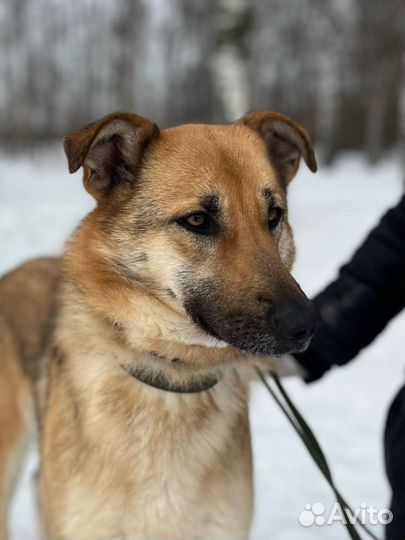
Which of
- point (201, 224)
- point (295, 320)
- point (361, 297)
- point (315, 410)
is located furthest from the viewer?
point (315, 410)

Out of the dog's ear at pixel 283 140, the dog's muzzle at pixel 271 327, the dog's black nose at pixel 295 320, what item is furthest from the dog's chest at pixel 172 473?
the dog's ear at pixel 283 140

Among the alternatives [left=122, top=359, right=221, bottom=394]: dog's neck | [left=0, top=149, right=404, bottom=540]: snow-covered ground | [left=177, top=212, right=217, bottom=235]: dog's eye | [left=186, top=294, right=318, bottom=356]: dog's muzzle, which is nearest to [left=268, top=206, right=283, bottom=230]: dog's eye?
[left=177, top=212, right=217, bottom=235]: dog's eye

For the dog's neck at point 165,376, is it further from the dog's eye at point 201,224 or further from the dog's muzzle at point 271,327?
the dog's eye at point 201,224

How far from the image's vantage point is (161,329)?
7.94 feet

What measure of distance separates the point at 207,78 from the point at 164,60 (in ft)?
11.2

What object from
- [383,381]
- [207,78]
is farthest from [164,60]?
[383,381]

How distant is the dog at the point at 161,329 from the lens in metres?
2.32

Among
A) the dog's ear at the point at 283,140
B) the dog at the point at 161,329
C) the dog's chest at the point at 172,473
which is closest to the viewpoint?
the dog at the point at 161,329

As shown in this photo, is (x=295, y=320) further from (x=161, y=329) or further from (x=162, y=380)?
(x=162, y=380)

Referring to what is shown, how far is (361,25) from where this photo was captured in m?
26.3

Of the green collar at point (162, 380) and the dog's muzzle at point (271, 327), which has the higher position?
the dog's muzzle at point (271, 327)

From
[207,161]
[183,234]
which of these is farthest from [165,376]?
[207,161]

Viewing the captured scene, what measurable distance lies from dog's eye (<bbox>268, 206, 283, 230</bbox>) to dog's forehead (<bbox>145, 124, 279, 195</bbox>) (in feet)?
0.32

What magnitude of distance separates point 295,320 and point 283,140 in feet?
3.68
